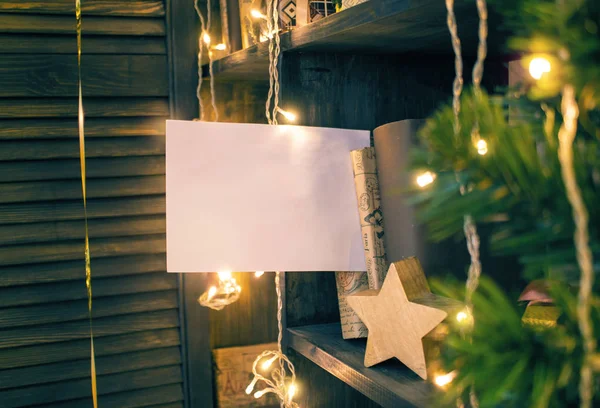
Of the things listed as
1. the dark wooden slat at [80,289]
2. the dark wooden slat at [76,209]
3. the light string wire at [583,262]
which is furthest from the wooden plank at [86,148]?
the light string wire at [583,262]

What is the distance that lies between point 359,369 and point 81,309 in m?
1.12

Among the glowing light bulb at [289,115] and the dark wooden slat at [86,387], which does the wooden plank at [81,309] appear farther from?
the glowing light bulb at [289,115]

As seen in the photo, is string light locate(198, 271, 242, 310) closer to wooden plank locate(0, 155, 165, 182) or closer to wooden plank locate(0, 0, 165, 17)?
wooden plank locate(0, 155, 165, 182)

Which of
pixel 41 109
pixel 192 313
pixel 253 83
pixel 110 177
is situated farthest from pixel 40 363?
pixel 253 83

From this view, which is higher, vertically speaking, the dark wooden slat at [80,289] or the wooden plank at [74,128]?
the wooden plank at [74,128]

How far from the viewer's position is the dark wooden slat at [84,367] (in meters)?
1.61

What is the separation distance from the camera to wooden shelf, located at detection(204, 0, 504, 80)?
0.73 metres

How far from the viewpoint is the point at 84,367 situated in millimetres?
1658

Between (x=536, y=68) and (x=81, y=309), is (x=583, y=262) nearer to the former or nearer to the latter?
(x=536, y=68)

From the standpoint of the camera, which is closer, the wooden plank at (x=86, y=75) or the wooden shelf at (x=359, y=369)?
the wooden shelf at (x=359, y=369)

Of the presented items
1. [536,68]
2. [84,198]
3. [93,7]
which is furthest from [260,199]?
[93,7]

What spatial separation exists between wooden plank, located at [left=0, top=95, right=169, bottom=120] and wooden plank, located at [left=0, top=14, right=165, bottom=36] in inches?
7.6

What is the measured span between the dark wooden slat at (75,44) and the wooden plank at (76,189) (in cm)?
37

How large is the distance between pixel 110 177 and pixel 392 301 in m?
1.16
